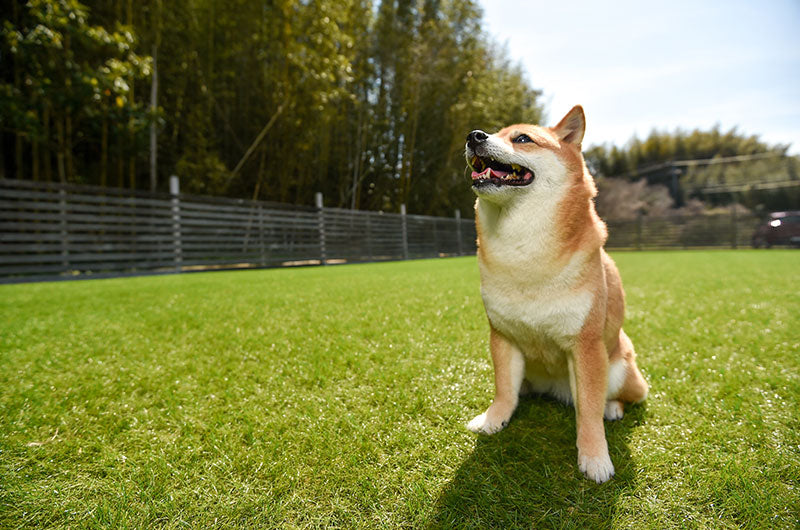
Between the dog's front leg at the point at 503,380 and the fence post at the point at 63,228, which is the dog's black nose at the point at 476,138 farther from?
the fence post at the point at 63,228

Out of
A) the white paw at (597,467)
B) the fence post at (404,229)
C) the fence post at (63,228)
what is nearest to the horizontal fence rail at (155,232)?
the fence post at (63,228)

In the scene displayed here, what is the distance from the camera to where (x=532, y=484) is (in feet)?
3.45

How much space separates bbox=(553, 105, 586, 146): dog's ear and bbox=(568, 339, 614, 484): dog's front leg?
2.29ft

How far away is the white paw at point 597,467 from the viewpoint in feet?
3.52

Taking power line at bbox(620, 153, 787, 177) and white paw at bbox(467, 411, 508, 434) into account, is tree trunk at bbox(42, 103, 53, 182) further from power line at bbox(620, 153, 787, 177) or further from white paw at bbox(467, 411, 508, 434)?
power line at bbox(620, 153, 787, 177)

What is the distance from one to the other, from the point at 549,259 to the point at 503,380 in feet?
1.60

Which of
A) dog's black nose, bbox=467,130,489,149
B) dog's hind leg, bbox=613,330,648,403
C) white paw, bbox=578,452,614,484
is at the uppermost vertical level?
dog's black nose, bbox=467,130,489,149

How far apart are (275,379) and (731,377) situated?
2.19m

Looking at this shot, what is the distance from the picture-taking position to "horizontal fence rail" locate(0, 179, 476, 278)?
6105 millimetres

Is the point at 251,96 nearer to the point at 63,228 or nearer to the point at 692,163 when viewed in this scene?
the point at 63,228

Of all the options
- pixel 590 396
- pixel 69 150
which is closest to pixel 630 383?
pixel 590 396

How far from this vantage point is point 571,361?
4.10 ft

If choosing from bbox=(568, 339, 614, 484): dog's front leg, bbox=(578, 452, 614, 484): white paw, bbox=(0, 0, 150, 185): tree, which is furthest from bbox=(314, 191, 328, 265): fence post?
bbox=(578, 452, 614, 484): white paw

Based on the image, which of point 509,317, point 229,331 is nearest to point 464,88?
point 229,331
